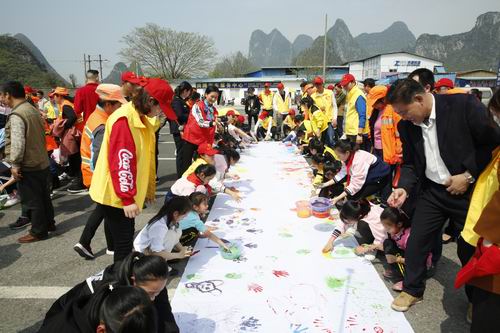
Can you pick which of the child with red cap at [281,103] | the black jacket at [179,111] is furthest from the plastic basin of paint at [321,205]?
the child with red cap at [281,103]

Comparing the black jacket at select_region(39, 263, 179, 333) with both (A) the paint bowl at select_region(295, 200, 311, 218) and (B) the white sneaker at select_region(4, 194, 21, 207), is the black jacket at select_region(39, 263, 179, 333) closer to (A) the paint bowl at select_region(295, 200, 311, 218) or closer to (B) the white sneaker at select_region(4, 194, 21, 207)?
(A) the paint bowl at select_region(295, 200, 311, 218)

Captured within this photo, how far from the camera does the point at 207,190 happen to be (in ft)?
11.9

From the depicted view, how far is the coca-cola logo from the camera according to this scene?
1.94m

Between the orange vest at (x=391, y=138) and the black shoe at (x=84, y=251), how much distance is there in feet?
9.82

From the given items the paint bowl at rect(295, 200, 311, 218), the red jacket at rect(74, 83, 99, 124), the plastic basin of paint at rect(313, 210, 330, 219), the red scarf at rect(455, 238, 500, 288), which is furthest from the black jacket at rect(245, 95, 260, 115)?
the red scarf at rect(455, 238, 500, 288)

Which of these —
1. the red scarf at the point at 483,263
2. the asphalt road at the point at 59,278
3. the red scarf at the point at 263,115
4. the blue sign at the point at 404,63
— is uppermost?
the blue sign at the point at 404,63

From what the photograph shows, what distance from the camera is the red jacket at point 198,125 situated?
4.20m

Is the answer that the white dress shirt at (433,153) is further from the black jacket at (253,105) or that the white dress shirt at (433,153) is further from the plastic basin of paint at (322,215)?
the black jacket at (253,105)

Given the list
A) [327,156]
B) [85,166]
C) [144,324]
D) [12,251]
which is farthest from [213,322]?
[327,156]

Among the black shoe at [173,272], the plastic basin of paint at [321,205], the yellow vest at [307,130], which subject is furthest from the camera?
the yellow vest at [307,130]

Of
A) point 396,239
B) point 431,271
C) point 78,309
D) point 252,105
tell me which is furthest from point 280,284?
point 252,105

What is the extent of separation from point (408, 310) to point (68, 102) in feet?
15.7

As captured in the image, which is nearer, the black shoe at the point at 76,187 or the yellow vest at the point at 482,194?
the yellow vest at the point at 482,194

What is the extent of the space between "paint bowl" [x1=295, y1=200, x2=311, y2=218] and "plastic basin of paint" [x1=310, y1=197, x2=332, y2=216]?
0.20ft
